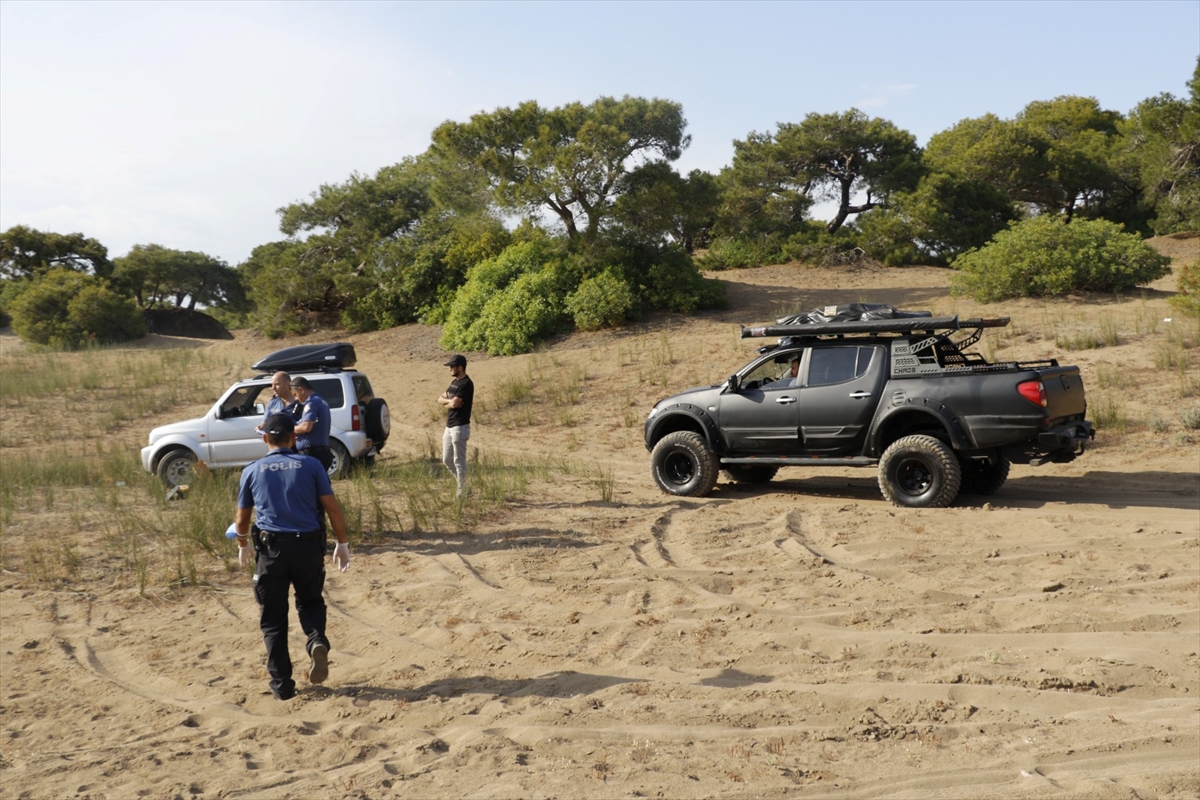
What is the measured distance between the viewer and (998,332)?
61.2 feet

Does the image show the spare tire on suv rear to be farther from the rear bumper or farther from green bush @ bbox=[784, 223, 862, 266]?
green bush @ bbox=[784, 223, 862, 266]

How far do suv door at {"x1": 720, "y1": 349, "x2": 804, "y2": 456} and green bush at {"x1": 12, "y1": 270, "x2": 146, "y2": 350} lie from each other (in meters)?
27.6

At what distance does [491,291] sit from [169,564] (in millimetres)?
18495

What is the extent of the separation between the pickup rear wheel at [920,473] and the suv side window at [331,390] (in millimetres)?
7543

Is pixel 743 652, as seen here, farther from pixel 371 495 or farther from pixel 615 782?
pixel 371 495

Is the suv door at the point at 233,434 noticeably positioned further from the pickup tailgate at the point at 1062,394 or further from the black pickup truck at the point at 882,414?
the pickup tailgate at the point at 1062,394

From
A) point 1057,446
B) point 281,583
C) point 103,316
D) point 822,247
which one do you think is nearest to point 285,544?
point 281,583

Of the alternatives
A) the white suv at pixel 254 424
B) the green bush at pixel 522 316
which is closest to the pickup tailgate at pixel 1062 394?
the white suv at pixel 254 424

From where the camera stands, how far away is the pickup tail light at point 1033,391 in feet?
32.5

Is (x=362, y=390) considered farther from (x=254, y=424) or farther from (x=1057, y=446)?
(x=1057, y=446)

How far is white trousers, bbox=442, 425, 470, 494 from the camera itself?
37.2 ft

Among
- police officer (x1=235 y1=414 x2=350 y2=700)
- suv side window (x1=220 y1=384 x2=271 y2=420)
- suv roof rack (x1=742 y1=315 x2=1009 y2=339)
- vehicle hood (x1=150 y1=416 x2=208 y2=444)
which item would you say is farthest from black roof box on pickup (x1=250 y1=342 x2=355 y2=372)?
police officer (x1=235 y1=414 x2=350 y2=700)

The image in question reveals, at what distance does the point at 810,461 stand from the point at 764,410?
79 cm

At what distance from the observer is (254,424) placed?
1441cm
